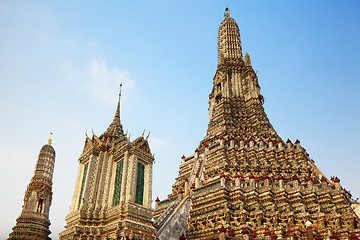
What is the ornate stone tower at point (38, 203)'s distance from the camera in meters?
29.5

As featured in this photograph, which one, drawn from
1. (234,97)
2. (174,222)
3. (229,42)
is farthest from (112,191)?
(229,42)

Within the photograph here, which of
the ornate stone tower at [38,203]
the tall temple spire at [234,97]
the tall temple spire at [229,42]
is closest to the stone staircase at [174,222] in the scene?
the tall temple spire at [234,97]

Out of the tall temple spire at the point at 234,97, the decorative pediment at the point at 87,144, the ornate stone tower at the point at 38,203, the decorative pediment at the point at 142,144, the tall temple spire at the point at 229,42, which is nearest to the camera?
the decorative pediment at the point at 142,144

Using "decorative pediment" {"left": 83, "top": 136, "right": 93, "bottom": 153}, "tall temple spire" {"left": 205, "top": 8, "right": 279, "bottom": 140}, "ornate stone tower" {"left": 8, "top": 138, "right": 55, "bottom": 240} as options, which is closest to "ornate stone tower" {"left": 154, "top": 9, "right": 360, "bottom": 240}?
"tall temple spire" {"left": 205, "top": 8, "right": 279, "bottom": 140}

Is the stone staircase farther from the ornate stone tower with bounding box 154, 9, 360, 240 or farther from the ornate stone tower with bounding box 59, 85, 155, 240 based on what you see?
the ornate stone tower with bounding box 59, 85, 155, 240

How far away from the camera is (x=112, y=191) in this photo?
2011cm

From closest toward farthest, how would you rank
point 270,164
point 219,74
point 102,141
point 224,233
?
1. point 224,233
2. point 102,141
3. point 270,164
4. point 219,74

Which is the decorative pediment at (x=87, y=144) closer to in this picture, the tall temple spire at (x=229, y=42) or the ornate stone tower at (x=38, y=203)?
the ornate stone tower at (x=38, y=203)

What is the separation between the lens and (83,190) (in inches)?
796

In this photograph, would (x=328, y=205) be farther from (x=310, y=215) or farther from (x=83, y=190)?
(x=83, y=190)

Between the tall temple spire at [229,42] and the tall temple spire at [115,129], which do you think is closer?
the tall temple spire at [115,129]

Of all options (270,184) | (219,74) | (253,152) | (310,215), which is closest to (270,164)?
(253,152)

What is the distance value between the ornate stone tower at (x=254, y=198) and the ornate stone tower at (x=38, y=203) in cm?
1485

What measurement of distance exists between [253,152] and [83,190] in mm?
15056
